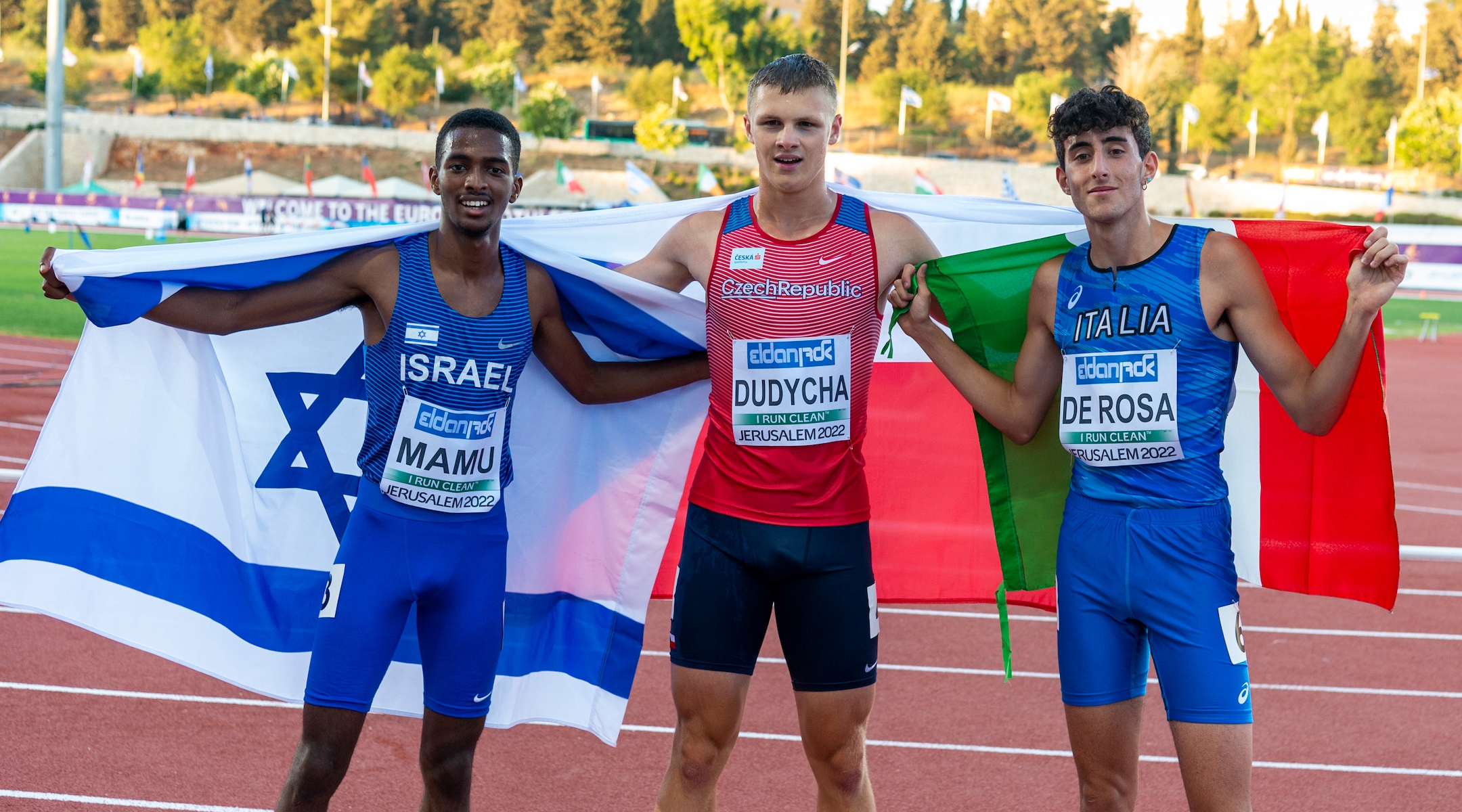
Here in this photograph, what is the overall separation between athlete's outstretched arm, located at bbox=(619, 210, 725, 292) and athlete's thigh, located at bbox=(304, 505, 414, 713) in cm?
100

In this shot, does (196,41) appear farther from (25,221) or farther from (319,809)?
(319,809)

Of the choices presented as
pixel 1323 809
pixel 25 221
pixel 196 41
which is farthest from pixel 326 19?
pixel 1323 809

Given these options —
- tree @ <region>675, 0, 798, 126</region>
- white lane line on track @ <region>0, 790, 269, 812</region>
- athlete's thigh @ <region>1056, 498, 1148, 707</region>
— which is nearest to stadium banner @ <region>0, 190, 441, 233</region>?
white lane line on track @ <region>0, 790, 269, 812</region>

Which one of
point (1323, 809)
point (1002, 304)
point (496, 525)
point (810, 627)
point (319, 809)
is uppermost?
point (1002, 304)

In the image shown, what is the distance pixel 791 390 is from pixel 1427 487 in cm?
887

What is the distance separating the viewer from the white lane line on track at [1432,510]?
9070 mm

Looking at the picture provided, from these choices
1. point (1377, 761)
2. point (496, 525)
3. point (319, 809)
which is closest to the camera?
point (319, 809)

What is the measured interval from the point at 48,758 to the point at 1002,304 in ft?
11.5

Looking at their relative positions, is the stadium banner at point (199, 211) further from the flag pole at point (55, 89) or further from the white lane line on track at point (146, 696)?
the white lane line on track at point (146, 696)

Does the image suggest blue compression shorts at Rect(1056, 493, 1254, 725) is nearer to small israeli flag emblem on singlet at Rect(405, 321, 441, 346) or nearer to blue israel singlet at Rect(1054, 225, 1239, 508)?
blue israel singlet at Rect(1054, 225, 1239, 508)

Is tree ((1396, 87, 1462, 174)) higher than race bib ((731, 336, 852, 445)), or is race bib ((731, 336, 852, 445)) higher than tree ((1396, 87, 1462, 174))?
tree ((1396, 87, 1462, 174))

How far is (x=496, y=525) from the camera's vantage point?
322cm

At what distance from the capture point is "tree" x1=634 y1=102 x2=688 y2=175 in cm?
6034

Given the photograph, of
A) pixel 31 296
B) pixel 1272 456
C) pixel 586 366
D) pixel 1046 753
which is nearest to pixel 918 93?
pixel 31 296
